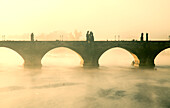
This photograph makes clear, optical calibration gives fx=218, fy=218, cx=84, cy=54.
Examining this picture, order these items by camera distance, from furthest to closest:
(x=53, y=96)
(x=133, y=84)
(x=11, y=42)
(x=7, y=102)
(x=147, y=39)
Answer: (x=147, y=39)
(x=11, y=42)
(x=133, y=84)
(x=53, y=96)
(x=7, y=102)

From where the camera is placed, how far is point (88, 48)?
5816 cm

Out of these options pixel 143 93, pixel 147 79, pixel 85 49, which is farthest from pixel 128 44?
pixel 143 93

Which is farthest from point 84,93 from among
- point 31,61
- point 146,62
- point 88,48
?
point 146,62

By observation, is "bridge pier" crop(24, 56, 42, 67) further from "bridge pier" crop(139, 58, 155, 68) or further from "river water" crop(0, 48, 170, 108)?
"bridge pier" crop(139, 58, 155, 68)

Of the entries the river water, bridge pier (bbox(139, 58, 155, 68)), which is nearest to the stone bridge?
bridge pier (bbox(139, 58, 155, 68))

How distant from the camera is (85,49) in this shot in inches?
2286

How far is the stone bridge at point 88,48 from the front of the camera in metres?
56.5

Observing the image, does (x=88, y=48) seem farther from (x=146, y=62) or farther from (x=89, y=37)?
(x=146, y=62)

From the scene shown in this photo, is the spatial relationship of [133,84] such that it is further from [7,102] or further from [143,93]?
[7,102]

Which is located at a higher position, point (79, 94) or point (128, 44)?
point (128, 44)

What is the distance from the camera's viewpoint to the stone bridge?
56.5 meters

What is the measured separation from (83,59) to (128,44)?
12.7 meters

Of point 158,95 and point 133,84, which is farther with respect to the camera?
point 133,84

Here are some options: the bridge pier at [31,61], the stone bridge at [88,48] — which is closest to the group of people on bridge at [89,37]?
the stone bridge at [88,48]
